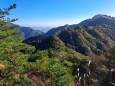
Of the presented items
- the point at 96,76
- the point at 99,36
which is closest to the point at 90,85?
the point at 96,76

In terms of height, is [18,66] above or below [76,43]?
above

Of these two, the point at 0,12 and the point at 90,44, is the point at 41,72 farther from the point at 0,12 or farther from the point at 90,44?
the point at 90,44

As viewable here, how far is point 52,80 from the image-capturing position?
2489cm

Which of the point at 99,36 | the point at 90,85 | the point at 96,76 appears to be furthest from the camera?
the point at 99,36

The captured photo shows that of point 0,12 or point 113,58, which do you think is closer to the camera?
point 0,12

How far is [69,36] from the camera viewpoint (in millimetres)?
146750

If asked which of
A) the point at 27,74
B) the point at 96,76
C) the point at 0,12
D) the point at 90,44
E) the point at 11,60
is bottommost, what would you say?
the point at 90,44

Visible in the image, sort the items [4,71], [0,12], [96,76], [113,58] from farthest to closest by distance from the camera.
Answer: [113,58], [96,76], [4,71], [0,12]

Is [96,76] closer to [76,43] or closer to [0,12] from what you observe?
[0,12]

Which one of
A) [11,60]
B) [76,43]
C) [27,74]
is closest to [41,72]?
[27,74]

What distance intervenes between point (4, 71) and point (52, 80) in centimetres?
599

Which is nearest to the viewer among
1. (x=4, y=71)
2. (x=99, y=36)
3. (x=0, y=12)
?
(x=0, y=12)

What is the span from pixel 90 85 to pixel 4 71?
1078 cm

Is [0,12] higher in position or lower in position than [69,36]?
higher
